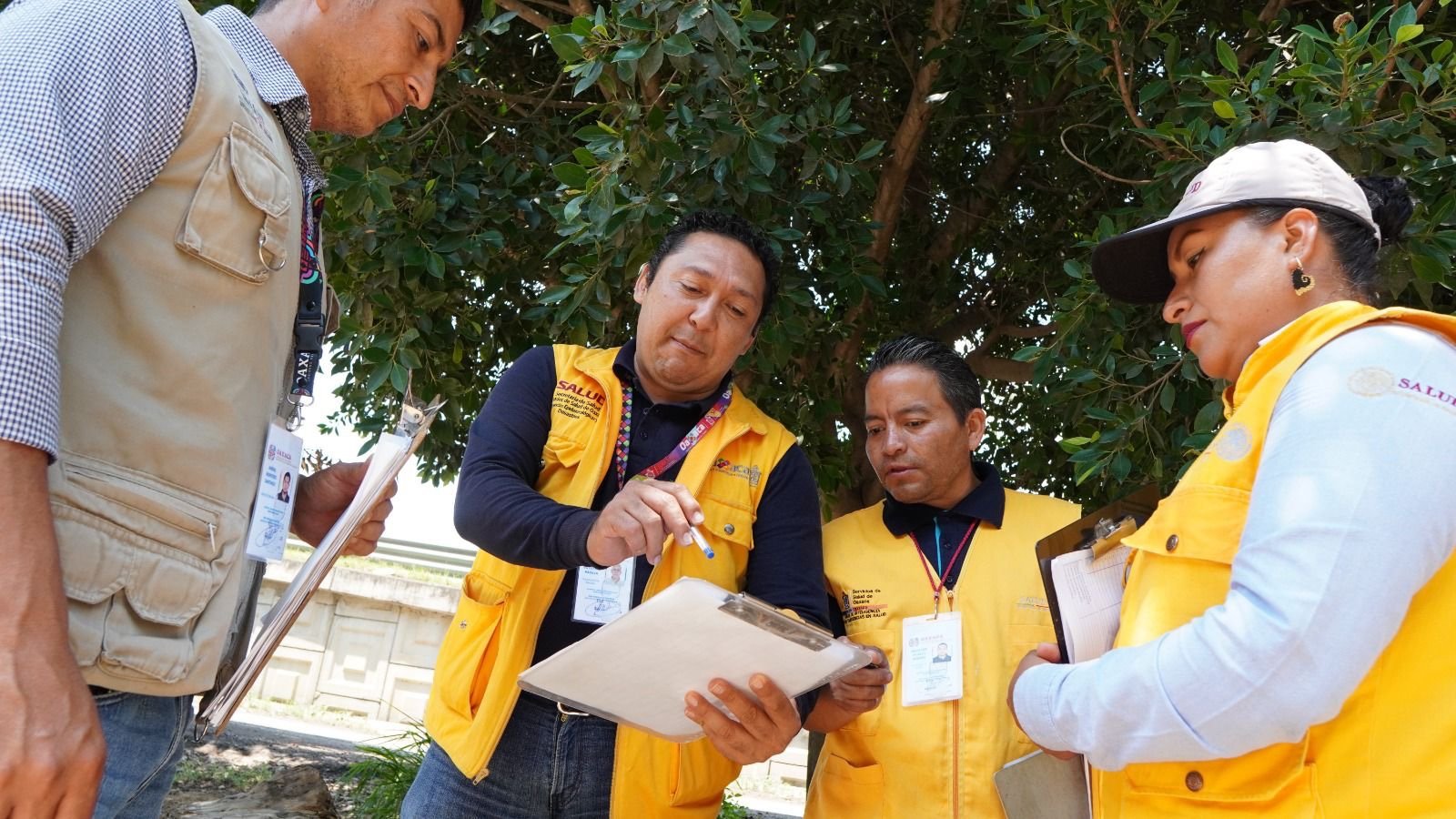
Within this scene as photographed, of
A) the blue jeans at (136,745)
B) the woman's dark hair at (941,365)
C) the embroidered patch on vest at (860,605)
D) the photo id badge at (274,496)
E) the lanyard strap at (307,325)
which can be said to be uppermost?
the woman's dark hair at (941,365)

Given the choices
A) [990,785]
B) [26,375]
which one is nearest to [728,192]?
[990,785]

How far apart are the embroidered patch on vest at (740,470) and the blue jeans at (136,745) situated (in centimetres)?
134

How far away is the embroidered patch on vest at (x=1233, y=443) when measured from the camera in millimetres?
1803

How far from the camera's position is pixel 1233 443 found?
5.99ft

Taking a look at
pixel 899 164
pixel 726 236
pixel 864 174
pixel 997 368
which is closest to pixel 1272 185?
pixel 726 236

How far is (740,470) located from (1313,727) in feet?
Result: 4.85

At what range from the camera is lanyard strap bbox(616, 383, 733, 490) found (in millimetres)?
2811

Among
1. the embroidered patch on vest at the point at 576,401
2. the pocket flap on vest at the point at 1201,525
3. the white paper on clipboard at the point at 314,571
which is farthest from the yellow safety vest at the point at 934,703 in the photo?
the white paper on clipboard at the point at 314,571

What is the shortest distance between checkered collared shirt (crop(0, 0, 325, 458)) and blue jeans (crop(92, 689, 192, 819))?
0.50 metres

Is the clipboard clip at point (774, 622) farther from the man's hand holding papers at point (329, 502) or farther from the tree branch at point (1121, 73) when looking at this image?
the tree branch at point (1121, 73)

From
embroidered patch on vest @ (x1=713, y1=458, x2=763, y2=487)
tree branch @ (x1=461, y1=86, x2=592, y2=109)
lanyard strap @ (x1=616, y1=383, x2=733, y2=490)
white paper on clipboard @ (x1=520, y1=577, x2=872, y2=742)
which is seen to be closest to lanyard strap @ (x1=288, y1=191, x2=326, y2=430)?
white paper on clipboard @ (x1=520, y1=577, x2=872, y2=742)

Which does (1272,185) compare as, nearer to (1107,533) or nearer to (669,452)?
(1107,533)

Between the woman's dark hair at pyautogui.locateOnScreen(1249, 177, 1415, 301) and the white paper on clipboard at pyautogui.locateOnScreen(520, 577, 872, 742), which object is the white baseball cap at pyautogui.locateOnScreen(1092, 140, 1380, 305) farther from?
the white paper on clipboard at pyautogui.locateOnScreen(520, 577, 872, 742)

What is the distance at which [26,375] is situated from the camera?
132 cm
